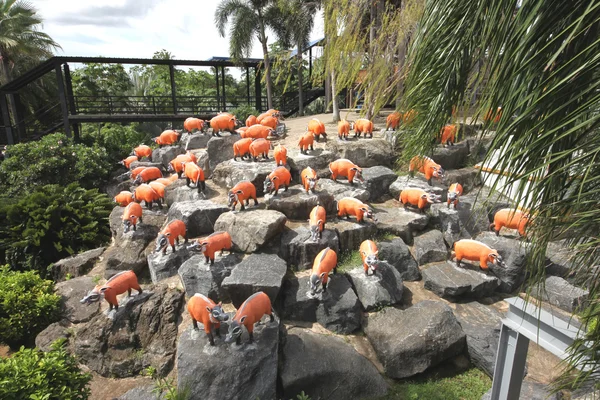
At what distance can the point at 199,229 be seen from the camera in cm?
835

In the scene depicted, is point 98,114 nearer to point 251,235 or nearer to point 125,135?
point 125,135

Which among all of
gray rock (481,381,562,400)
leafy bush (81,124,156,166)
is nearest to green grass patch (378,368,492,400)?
gray rock (481,381,562,400)

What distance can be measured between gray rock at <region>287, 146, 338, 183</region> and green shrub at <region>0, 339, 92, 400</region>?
6793mm

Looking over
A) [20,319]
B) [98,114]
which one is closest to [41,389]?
[20,319]

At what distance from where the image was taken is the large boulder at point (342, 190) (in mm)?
9070

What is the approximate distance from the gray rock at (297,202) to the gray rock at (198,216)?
1171 millimetres

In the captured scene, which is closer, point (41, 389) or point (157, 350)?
point (41, 389)

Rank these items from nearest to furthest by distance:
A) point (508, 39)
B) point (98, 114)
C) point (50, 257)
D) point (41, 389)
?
point (508, 39) → point (41, 389) → point (50, 257) → point (98, 114)

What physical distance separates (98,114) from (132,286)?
1331cm

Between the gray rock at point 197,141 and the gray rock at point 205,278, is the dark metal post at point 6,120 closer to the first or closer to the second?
the gray rock at point 197,141

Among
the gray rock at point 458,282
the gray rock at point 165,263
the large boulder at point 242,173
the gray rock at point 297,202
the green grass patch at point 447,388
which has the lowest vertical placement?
the green grass patch at point 447,388

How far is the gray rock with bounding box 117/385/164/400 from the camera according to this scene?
17.3ft

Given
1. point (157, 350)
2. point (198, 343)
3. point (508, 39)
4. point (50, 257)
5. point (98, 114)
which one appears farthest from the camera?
point (98, 114)

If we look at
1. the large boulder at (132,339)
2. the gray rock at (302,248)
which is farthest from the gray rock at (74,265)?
the gray rock at (302,248)
